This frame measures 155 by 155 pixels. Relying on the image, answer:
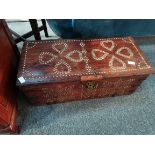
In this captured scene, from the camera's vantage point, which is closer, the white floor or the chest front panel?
the chest front panel

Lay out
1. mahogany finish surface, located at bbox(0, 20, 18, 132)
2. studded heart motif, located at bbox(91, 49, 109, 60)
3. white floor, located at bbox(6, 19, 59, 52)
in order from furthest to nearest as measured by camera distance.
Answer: white floor, located at bbox(6, 19, 59, 52), studded heart motif, located at bbox(91, 49, 109, 60), mahogany finish surface, located at bbox(0, 20, 18, 132)

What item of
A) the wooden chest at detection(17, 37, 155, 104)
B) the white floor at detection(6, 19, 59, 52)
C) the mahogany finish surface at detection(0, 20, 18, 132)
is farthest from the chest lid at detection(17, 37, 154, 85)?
the white floor at detection(6, 19, 59, 52)

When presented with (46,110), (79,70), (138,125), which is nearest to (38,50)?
(79,70)

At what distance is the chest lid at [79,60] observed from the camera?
39.9 inches

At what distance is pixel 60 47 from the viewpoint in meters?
1.15

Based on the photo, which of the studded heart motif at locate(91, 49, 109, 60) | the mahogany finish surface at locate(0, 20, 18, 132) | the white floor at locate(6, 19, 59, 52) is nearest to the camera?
the mahogany finish surface at locate(0, 20, 18, 132)

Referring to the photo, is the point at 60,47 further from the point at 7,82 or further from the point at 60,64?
the point at 7,82

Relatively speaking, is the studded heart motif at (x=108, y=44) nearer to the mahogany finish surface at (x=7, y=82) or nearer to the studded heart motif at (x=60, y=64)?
the studded heart motif at (x=60, y=64)

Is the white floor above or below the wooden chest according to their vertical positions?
below

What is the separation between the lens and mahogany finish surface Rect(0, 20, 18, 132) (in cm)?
100

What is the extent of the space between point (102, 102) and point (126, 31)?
749 mm

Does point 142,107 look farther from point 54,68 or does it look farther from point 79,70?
point 54,68

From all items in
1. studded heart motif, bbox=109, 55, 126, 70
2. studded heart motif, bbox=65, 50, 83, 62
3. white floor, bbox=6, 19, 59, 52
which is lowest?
white floor, bbox=6, 19, 59, 52

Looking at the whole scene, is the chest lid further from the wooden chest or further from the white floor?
the white floor
